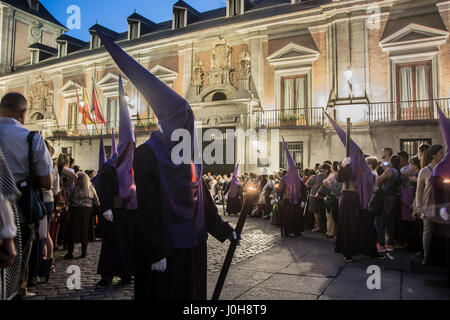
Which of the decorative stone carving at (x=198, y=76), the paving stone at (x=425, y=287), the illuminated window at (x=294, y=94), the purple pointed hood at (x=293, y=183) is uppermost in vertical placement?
the decorative stone carving at (x=198, y=76)

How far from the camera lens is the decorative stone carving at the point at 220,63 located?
19.7 meters

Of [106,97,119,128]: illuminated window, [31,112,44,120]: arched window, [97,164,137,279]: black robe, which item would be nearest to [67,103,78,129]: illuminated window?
[106,97,119,128]: illuminated window

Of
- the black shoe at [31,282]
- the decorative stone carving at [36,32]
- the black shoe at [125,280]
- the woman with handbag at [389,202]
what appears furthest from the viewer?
the decorative stone carving at [36,32]

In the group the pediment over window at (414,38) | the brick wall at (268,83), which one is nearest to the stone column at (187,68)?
the brick wall at (268,83)

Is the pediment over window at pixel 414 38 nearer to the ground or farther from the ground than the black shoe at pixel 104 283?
farther from the ground

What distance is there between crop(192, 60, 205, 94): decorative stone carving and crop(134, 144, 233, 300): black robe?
18.4 meters

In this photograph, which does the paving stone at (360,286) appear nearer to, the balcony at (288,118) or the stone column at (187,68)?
the balcony at (288,118)

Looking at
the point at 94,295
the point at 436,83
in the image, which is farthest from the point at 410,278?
the point at 436,83

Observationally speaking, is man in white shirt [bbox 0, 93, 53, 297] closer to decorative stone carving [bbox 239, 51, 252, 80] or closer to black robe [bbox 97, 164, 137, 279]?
black robe [bbox 97, 164, 137, 279]

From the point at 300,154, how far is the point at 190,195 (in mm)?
15362

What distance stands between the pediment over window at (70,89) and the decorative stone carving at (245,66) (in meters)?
13.0
